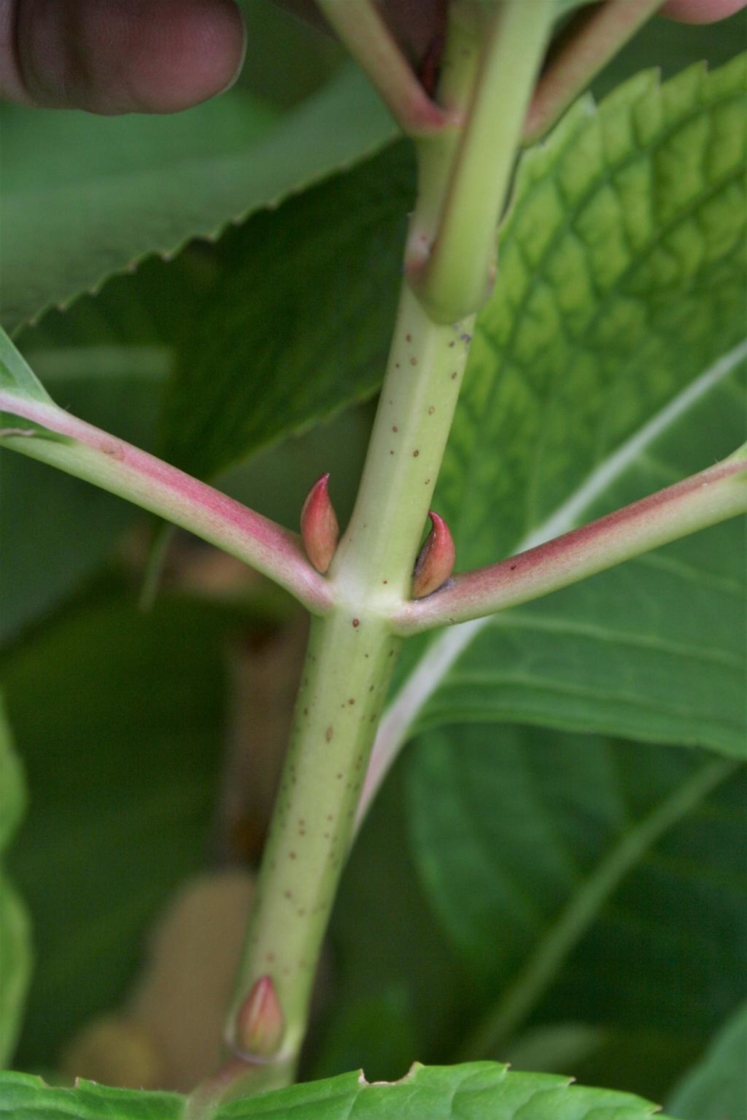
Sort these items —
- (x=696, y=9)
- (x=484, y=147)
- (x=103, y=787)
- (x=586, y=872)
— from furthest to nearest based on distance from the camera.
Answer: (x=103, y=787)
(x=586, y=872)
(x=696, y=9)
(x=484, y=147)

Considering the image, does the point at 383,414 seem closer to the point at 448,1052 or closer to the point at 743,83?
the point at 743,83

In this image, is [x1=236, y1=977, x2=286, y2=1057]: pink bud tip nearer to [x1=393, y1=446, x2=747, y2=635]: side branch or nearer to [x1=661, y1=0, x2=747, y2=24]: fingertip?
[x1=393, y1=446, x2=747, y2=635]: side branch

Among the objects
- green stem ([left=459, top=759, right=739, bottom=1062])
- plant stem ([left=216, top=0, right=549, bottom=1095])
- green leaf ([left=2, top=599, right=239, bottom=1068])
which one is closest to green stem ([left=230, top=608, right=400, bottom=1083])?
plant stem ([left=216, top=0, right=549, bottom=1095])

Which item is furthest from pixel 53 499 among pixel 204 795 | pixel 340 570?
pixel 340 570

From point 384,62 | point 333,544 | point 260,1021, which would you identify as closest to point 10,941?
point 260,1021

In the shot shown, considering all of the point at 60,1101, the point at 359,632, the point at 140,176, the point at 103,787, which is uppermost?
the point at 140,176

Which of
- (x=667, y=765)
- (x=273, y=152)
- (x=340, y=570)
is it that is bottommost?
(x=340, y=570)

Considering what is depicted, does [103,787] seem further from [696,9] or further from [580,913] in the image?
[696,9]
